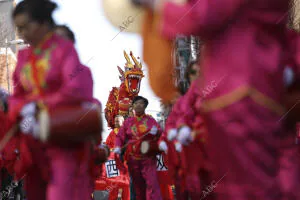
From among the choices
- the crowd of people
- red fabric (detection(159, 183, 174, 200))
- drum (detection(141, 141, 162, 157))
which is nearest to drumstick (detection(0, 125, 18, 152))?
the crowd of people

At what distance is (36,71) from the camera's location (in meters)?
3.16

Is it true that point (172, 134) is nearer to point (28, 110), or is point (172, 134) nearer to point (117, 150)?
point (28, 110)

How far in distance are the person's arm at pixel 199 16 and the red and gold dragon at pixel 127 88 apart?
671cm

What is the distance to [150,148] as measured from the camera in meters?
6.80

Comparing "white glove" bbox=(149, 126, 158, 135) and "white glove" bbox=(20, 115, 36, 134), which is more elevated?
"white glove" bbox=(149, 126, 158, 135)

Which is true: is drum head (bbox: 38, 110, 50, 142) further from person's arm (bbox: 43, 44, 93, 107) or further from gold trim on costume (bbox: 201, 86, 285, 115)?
gold trim on costume (bbox: 201, 86, 285, 115)

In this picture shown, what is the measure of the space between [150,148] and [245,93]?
15.2 ft

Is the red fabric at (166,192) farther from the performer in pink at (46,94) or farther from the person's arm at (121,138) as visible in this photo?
the performer in pink at (46,94)

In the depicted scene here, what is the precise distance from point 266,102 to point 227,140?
0.22 m

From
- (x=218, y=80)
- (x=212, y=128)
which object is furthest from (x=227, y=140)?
(x=218, y=80)

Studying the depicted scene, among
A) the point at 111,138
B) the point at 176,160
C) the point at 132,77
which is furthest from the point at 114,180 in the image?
the point at 176,160

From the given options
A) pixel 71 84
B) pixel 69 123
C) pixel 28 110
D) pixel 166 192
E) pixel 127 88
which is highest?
pixel 127 88

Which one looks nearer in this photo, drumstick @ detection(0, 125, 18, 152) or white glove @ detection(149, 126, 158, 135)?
drumstick @ detection(0, 125, 18, 152)

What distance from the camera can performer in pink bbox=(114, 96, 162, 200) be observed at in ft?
23.2
